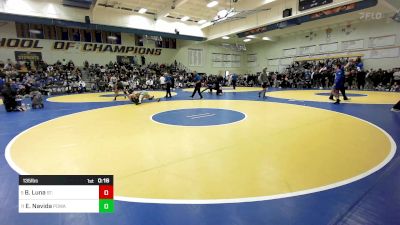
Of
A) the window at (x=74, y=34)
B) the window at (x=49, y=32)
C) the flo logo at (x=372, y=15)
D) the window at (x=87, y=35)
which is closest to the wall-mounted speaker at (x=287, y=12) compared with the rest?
the flo logo at (x=372, y=15)

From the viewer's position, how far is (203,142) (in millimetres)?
4371

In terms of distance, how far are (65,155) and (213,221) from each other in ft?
9.65

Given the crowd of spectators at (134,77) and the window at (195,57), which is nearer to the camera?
the crowd of spectators at (134,77)

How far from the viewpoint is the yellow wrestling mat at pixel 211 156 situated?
8.74 ft

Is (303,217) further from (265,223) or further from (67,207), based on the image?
(67,207)

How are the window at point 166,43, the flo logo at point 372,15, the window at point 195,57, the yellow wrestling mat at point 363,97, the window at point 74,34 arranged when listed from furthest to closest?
the window at point 195,57 → the window at point 166,43 → the window at point 74,34 → the flo logo at point 372,15 → the yellow wrestling mat at point 363,97

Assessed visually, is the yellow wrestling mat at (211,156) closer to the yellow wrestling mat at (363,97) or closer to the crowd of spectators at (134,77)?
the yellow wrestling mat at (363,97)

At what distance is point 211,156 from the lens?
3645mm

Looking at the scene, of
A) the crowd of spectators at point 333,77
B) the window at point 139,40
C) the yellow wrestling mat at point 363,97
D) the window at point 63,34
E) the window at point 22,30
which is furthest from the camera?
the window at point 139,40

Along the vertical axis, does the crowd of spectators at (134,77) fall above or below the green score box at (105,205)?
above

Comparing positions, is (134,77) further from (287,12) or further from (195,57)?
(287,12)

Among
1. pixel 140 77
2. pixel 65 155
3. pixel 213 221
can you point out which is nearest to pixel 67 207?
pixel 213 221

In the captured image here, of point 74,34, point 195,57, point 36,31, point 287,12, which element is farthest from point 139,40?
point 287,12
